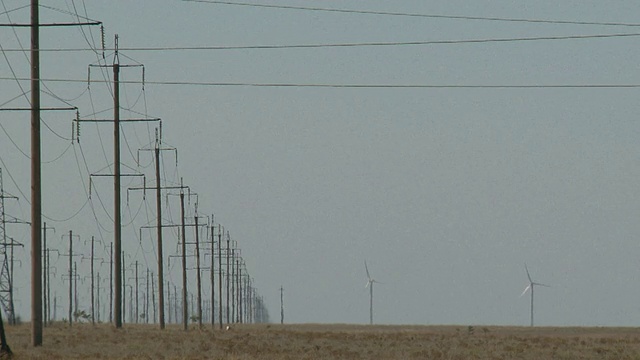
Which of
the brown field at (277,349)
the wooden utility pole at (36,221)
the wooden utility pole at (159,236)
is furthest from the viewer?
the wooden utility pole at (159,236)

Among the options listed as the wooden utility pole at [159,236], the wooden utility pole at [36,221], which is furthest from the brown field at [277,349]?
the wooden utility pole at [159,236]

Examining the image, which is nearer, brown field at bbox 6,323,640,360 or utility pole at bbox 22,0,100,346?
brown field at bbox 6,323,640,360

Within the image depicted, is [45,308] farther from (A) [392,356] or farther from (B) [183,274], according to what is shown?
(A) [392,356]

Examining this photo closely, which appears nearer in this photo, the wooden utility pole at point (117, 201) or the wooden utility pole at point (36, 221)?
the wooden utility pole at point (36, 221)

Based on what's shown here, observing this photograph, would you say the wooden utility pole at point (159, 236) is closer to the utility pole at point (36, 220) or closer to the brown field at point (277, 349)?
the brown field at point (277, 349)

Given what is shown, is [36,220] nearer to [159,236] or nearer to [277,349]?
[277,349]

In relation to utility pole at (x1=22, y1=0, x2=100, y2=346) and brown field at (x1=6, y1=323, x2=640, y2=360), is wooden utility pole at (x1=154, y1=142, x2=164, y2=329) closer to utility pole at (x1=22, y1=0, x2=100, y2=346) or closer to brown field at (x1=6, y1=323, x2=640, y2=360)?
brown field at (x1=6, y1=323, x2=640, y2=360)

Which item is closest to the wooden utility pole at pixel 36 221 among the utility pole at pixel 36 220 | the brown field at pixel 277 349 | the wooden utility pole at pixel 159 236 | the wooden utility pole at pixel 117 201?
the utility pole at pixel 36 220

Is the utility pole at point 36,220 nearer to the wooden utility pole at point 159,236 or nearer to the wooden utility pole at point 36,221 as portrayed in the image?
the wooden utility pole at point 36,221

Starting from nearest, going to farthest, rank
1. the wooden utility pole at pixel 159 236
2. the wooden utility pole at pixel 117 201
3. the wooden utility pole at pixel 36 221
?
the wooden utility pole at pixel 36 221 < the wooden utility pole at pixel 117 201 < the wooden utility pole at pixel 159 236

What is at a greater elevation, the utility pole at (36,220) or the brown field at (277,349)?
the utility pole at (36,220)

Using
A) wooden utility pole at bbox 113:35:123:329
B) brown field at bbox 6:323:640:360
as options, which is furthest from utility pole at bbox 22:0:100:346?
wooden utility pole at bbox 113:35:123:329

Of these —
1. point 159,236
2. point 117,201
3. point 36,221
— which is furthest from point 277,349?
point 159,236

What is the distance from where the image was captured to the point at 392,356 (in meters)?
46.0
